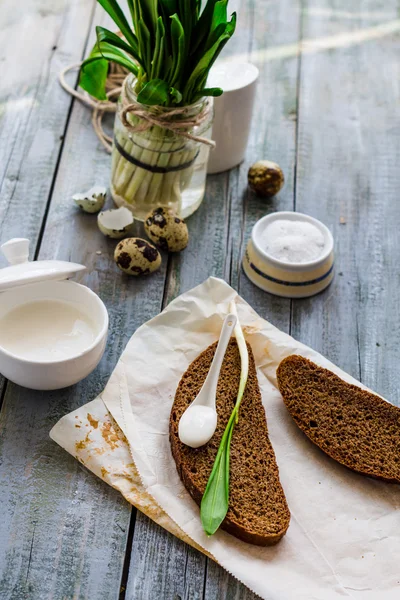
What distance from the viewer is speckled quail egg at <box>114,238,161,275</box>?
162 cm

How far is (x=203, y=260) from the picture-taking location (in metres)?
1.74

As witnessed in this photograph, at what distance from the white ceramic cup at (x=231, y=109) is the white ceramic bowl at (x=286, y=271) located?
0.93 ft

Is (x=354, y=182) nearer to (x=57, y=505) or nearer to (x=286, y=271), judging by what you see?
(x=286, y=271)

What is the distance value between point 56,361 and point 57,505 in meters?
0.24

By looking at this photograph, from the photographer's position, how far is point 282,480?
1304 millimetres

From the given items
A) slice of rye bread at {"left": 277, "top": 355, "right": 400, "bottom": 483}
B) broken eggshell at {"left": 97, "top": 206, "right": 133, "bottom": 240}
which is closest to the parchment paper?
slice of rye bread at {"left": 277, "top": 355, "right": 400, "bottom": 483}

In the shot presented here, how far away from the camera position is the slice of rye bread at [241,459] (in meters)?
1.20

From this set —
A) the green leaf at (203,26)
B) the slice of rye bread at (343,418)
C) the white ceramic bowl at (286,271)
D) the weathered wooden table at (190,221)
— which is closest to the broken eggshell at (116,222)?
the weathered wooden table at (190,221)

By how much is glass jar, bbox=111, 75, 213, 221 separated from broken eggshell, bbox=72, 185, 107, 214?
4 cm

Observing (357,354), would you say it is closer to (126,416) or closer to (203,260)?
(203,260)

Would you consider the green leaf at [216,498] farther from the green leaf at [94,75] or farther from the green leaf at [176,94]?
the green leaf at [94,75]

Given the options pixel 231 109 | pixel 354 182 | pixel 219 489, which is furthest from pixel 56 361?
pixel 354 182

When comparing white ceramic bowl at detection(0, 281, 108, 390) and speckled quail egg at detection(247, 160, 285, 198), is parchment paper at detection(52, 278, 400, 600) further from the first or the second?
speckled quail egg at detection(247, 160, 285, 198)

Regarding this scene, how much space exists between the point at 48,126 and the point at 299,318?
0.87 meters
